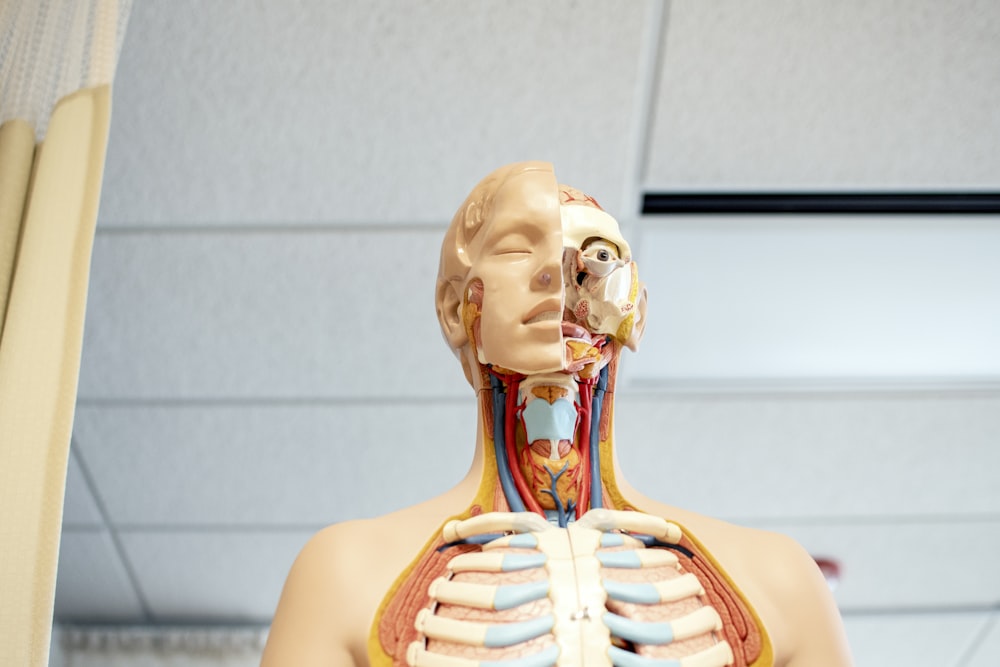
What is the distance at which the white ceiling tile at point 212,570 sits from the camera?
8.25 feet

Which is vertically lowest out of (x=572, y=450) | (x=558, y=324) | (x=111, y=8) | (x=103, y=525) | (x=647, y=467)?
(x=103, y=525)

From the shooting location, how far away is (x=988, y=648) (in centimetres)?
290

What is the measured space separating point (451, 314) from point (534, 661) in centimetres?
47

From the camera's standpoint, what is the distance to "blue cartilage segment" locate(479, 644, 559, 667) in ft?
2.80

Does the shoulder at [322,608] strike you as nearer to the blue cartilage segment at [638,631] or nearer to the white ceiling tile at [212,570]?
the blue cartilage segment at [638,631]

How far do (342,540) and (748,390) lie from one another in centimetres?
139

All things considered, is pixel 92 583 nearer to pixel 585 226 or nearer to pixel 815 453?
pixel 815 453

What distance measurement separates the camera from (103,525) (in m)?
2.46

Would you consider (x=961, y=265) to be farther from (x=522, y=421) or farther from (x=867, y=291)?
(x=522, y=421)

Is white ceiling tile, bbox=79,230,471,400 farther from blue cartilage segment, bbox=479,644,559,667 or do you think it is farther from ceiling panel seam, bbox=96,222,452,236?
blue cartilage segment, bbox=479,644,559,667

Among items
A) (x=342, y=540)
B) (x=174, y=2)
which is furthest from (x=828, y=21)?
(x=342, y=540)

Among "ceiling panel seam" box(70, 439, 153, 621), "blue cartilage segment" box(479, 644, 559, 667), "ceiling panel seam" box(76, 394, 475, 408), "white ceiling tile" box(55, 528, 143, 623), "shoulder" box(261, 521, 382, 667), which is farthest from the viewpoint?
"white ceiling tile" box(55, 528, 143, 623)

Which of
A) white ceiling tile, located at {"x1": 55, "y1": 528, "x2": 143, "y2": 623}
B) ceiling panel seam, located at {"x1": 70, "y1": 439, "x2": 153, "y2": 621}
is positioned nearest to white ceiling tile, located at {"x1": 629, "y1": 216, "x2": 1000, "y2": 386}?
ceiling panel seam, located at {"x1": 70, "y1": 439, "x2": 153, "y2": 621}

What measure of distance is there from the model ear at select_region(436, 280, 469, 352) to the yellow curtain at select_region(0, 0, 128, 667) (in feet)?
1.39
